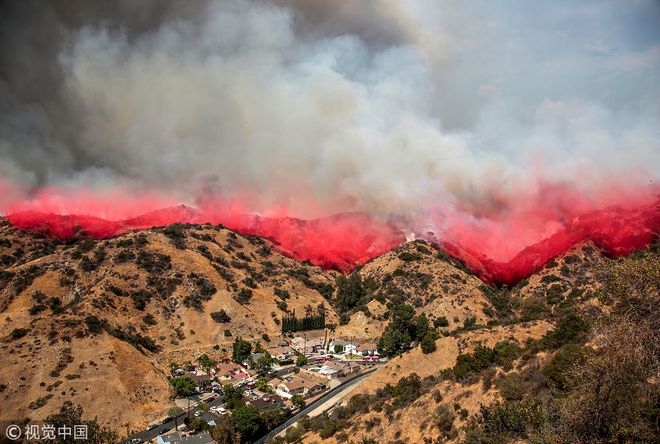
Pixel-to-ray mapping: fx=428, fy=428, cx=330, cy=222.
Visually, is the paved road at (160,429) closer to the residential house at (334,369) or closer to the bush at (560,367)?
the residential house at (334,369)

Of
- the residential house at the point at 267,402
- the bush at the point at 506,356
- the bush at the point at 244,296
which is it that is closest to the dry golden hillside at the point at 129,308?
the bush at the point at 244,296

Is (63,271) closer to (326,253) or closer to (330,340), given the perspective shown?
(330,340)

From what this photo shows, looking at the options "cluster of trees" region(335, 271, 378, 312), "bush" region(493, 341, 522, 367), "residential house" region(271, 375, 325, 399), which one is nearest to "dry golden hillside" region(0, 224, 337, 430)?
"cluster of trees" region(335, 271, 378, 312)

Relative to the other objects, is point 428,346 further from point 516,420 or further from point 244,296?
point 244,296

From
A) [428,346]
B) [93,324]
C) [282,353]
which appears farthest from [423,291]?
[93,324]

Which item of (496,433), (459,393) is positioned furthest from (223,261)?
(496,433)

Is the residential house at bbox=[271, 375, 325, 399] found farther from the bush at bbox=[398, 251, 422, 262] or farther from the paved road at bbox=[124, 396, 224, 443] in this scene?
the bush at bbox=[398, 251, 422, 262]
